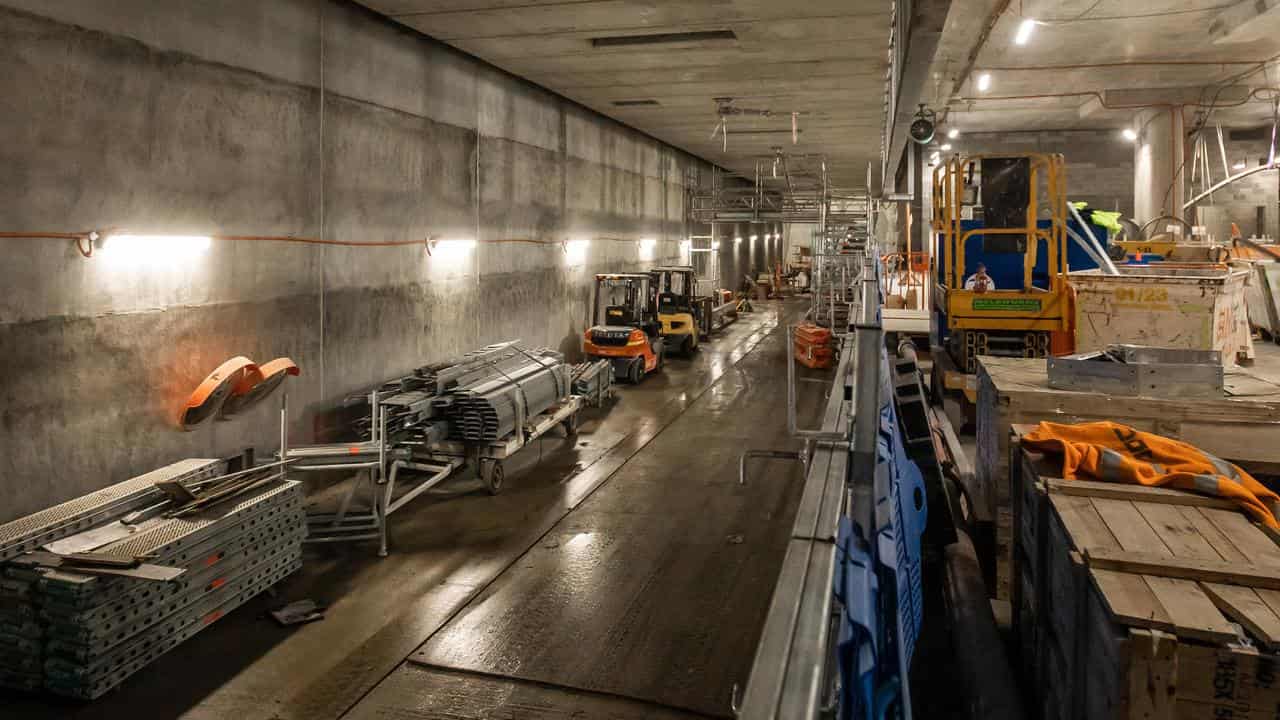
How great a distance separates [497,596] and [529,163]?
9759 millimetres

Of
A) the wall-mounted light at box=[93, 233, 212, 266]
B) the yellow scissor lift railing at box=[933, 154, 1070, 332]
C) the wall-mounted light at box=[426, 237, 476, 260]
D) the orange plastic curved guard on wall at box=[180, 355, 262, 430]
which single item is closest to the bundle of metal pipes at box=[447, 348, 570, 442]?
the wall-mounted light at box=[426, 237, 476, 260]

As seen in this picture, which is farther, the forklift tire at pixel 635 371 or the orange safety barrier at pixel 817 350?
the orange safety barrier at pixel 817 350

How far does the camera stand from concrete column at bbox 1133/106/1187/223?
1912 centimetres

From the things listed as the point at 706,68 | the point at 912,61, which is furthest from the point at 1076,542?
the point at 706,68

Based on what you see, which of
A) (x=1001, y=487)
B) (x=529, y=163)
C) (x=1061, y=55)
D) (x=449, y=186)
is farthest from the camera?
(x=1061, y=55)

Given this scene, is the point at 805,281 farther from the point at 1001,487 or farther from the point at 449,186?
the point at 1001,487

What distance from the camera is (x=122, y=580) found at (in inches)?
200

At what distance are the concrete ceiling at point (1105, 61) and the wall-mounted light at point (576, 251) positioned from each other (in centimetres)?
813

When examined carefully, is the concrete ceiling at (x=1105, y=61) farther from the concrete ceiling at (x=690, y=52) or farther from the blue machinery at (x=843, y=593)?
the blue machinery at (x=843, y=593)

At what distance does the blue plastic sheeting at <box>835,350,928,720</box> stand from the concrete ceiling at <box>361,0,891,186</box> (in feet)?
23.3

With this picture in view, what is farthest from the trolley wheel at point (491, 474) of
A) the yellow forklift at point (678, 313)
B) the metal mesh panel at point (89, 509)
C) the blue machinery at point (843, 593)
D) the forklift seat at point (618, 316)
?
the yellow forklift at point (678, 313)

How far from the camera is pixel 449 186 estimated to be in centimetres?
1167

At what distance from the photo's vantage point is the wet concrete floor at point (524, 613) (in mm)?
5012

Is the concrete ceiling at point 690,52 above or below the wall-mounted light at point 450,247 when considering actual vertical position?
above
